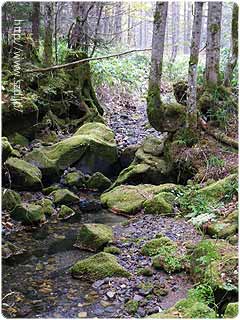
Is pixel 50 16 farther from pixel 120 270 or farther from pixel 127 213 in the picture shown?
pixel 120 270

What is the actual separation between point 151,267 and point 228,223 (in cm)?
130

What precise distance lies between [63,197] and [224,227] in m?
3.69

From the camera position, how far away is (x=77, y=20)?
13844mm

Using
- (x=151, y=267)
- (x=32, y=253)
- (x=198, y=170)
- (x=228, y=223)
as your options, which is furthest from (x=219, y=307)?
(x=198, y=170)

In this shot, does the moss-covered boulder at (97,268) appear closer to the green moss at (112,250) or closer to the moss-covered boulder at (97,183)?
the green moss at (112,250)

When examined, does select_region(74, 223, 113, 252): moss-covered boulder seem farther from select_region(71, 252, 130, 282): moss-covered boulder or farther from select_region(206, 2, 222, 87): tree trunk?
select_region(206, 2, 222, 87): tree trunk

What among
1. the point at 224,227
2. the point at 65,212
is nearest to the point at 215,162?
the point at 224,227

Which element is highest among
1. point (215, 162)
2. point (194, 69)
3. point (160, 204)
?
point (194, 69)

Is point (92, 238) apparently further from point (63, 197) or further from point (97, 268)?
point (63, 197)

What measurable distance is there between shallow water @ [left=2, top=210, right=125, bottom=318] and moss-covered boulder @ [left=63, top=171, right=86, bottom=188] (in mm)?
2047

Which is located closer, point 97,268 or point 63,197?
point 97,268

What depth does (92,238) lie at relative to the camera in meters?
6.84

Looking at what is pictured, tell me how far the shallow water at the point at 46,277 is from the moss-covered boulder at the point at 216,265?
1322 millimetres

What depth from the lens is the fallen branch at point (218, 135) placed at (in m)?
9.66
